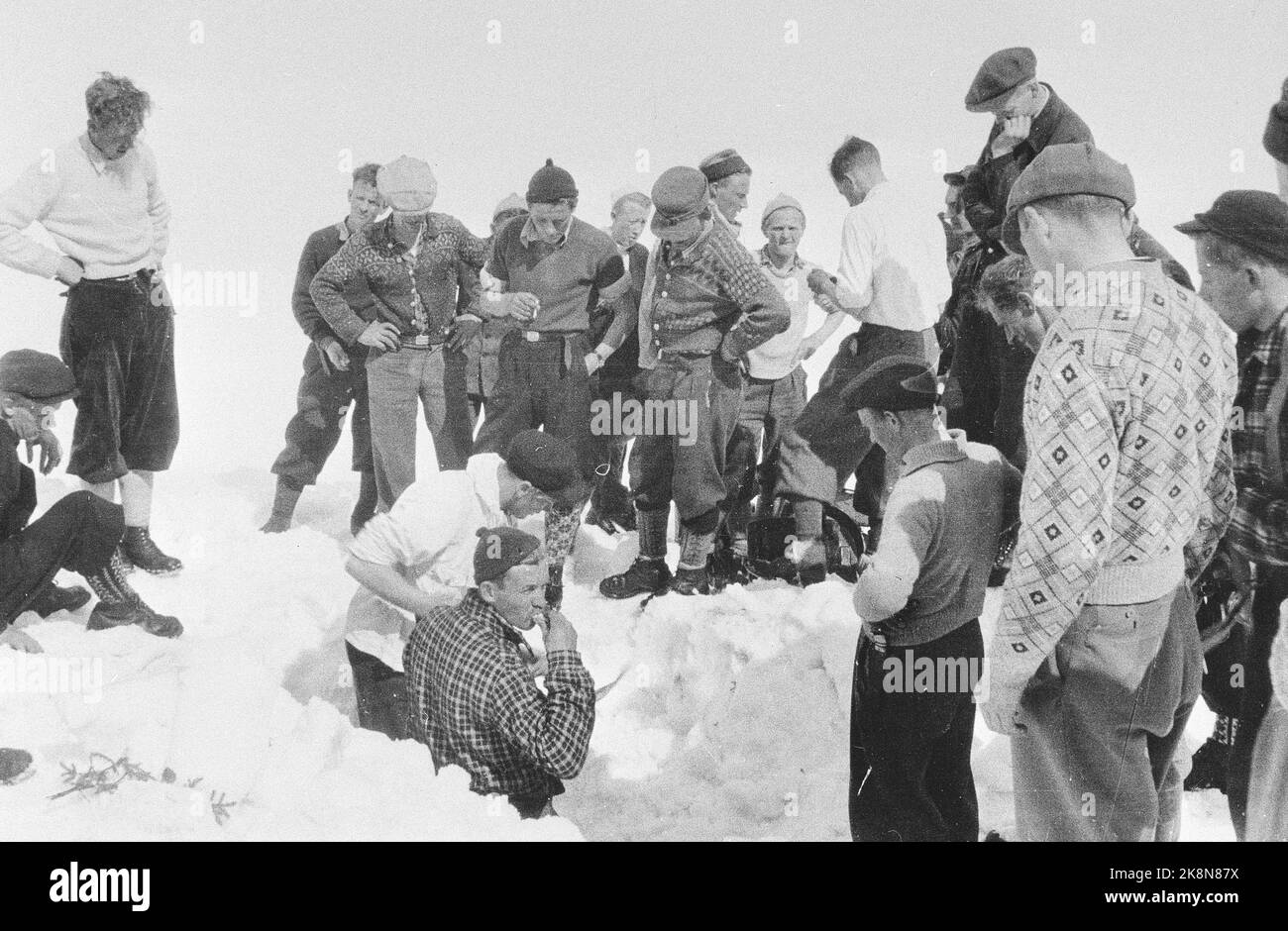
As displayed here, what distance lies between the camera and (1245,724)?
4859mm

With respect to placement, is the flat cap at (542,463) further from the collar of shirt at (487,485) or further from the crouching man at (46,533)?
the crouching man at (46,533)

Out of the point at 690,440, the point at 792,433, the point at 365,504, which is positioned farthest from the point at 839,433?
the point at 365,504

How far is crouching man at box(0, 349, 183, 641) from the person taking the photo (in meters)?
4.80

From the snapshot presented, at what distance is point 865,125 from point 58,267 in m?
3.12

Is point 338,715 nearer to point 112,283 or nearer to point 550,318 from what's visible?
point 550,318

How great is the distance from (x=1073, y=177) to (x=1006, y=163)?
0.58m

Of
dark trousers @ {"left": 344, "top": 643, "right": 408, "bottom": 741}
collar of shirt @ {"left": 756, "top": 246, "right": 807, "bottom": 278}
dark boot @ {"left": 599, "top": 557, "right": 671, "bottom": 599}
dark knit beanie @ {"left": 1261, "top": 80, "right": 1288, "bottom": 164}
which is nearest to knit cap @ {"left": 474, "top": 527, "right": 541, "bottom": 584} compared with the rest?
dark trousers @ {"left": 344, "top": 643, "right": 408, "bottom": 741}

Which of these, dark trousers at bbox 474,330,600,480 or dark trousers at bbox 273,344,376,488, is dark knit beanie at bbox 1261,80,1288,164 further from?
dark trousers at bbox 273,344,376,488

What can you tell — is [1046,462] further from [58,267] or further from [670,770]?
[58,267]

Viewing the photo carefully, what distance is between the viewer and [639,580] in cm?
520

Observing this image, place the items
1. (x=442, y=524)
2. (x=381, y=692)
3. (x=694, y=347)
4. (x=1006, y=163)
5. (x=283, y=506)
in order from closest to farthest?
1. (x=442, y=524)
2. (x=381, y=692)
3. (x=1006, y=163)
4. (x=694, y=347)
5. (x=283, y=506)

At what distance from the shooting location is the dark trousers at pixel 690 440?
5.09 meters

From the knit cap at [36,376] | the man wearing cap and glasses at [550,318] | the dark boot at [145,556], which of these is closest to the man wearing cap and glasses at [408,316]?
the man wearing cap and glasses at [550,318]

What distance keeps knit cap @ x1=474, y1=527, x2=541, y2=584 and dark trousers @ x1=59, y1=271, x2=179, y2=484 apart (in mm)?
1673
